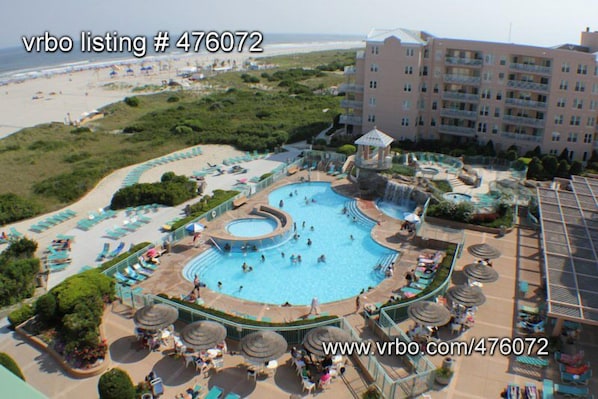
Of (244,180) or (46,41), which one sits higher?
(46,41)

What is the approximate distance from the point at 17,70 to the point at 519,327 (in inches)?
8552

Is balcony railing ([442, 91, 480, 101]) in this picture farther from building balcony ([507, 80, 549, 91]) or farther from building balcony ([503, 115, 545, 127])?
building balcony ([503, 115, 545, 127])

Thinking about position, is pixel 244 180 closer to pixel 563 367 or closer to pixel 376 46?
pixel 376 46

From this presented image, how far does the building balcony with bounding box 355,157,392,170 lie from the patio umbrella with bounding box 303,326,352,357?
2939 cm

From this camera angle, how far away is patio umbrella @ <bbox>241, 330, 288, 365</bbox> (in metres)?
24.1

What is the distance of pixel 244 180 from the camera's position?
5653cm

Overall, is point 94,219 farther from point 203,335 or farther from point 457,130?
point 457,130

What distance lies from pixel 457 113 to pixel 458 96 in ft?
7.24

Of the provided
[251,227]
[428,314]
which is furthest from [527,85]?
[428,314]

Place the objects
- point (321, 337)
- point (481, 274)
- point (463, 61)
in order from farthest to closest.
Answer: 1. point (463, 61)
2. point (481, 274)
3. point (321, 337)

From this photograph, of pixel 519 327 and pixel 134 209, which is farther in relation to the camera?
pixel 134 209

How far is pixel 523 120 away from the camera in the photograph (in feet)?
198

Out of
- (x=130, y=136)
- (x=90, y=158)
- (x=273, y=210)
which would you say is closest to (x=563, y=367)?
(x=273, y=210)

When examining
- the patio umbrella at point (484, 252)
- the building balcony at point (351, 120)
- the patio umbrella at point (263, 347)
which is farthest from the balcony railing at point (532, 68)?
the patio umbrella at point (263, 347)
